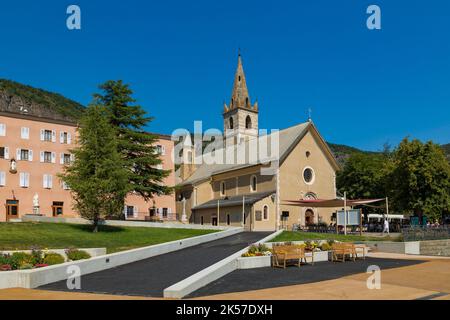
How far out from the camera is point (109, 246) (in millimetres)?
25672

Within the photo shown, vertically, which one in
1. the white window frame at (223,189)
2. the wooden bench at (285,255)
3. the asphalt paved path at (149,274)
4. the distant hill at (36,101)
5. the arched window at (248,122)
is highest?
the distant hill at (36,101)

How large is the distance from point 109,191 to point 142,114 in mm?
15368

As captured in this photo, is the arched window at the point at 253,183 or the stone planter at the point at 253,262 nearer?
the stone planter at the point at 253,262

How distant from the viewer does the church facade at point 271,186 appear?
1810 inches

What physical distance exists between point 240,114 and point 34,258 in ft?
227

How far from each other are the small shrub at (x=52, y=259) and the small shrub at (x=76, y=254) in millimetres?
803

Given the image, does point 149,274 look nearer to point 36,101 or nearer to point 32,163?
point 32,163

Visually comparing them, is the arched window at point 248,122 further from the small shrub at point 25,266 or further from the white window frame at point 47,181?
the small shrub at point 25,266

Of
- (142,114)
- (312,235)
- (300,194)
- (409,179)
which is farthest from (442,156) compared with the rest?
(142,114)

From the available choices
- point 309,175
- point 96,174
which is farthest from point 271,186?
point 96,174

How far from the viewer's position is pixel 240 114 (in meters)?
83.8

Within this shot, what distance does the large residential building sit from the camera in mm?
43719

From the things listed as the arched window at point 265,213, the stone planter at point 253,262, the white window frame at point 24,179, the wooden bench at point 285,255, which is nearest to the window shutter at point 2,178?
the white window frame at point 24,179
